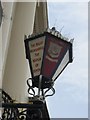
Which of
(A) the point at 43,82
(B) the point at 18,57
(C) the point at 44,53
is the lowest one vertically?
(A) the point at 43,82

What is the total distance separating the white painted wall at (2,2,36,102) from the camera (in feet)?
22.8

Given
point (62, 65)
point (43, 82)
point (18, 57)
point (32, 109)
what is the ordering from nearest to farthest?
point (32, 109) → point (43, 82) → point (62, 65) → point (18, 57)

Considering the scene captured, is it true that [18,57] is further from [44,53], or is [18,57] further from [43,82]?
[43,82]

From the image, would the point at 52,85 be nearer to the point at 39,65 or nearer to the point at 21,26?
the point at 39,65

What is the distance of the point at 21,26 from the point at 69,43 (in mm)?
4618

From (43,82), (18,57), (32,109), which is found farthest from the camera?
(18,57)

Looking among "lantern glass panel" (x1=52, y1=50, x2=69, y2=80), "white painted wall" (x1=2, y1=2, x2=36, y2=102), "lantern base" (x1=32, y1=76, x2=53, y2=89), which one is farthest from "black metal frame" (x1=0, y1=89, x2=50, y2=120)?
"white painted wall" (x1=2, y1=2, x2=36, y2=102)

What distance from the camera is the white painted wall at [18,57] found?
696cm

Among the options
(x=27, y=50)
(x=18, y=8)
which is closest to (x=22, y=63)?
(x=18, y=8)

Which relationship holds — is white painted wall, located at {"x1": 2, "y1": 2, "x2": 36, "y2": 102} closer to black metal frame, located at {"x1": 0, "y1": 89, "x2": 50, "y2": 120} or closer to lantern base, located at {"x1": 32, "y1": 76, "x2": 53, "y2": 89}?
lantern base, located at {"x1": 32, "y1": 76, "x2": 53, "y2": 89}

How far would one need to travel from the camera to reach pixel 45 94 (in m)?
3.00

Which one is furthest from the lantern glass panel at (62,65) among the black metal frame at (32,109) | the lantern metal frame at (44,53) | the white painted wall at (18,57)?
the white painted wall at (18,57)

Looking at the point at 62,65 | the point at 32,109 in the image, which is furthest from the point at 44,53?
the point at 32,109

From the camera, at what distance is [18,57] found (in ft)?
24.2
